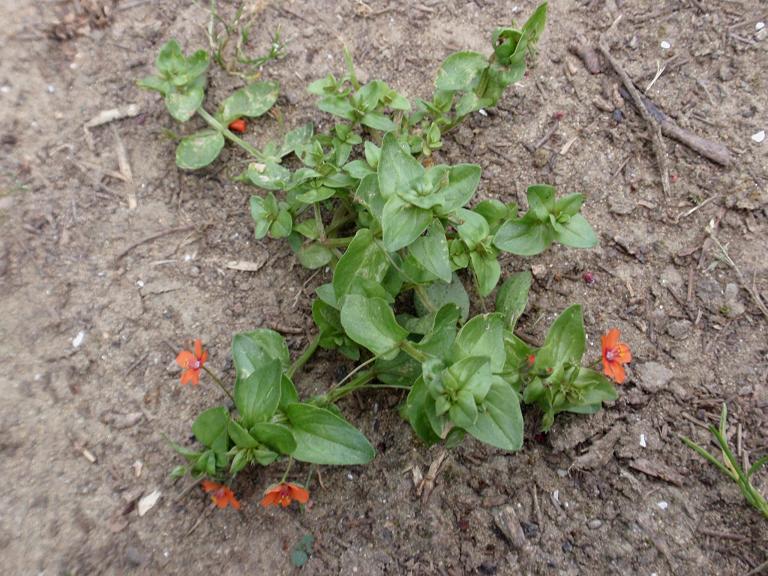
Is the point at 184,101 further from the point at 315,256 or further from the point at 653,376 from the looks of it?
the point at 653,376

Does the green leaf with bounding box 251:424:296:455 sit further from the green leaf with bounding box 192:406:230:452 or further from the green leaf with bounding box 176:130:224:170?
the green leaf with bounding box 176:130:224:170

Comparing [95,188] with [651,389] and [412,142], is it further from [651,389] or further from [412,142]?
[651,389]

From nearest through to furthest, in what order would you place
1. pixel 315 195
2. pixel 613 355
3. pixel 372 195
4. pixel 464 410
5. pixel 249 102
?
pixel 464 410 < pixel 613 355 < pixel 372 195 < pixel 315 195 < pixel 249 102

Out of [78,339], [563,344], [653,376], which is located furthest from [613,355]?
[78,339]

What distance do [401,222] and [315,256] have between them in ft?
2.24

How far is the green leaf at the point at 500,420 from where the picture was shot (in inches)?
89.5

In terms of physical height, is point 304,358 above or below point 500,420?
below

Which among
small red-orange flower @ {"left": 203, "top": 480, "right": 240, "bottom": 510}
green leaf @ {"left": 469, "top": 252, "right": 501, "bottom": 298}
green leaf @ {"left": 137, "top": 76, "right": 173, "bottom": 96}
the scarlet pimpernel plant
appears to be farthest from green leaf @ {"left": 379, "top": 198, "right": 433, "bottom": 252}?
green leaf @ {"left": 137, "top": 76, "right": 173, "bottom": 96}

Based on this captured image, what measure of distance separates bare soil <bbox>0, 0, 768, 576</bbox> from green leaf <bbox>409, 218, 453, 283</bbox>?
0.67 meters

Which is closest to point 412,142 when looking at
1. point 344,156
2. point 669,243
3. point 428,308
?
point 344,156

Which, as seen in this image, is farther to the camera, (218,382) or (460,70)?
(460,70)

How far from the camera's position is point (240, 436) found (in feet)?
7.57

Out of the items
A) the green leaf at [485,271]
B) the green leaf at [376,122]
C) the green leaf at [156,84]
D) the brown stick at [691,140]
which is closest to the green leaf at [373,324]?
the green leaf at [485,271]

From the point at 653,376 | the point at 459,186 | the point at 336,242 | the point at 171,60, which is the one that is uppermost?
the point at 171,60
